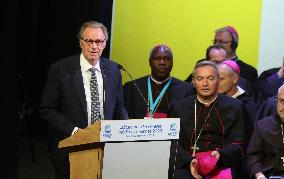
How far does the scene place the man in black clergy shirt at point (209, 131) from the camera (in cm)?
399

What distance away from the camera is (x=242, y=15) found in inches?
248

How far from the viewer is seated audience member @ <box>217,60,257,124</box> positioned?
4.67 meters

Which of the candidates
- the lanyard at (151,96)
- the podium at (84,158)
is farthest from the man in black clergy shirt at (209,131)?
the podium at (84,158)

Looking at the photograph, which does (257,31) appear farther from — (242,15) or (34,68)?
(34,68)

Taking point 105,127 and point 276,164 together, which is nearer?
point 105,127

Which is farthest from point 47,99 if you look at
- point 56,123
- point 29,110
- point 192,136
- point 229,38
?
point 29,110

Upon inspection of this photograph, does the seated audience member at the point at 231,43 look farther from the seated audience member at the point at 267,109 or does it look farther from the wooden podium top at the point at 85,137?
the wooden podium top at the point at 85,137

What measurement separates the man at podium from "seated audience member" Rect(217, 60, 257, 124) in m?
1.25

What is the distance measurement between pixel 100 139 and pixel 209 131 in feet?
4.55

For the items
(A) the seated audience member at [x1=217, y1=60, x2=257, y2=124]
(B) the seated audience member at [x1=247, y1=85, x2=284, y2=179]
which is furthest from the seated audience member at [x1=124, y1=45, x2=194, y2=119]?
(B) the seated audience member at [x1=247, y1=85, x2=284, y2=179]

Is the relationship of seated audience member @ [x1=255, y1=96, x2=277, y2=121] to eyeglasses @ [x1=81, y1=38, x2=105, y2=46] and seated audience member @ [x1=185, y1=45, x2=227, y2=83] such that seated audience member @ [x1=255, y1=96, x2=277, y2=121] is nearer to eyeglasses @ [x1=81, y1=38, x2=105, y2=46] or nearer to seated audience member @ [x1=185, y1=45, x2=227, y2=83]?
seated audience member @ [x1=185, y1=45, x2=227, y2=83]

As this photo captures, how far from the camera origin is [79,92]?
12.0ft

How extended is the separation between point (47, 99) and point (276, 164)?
5.81ft

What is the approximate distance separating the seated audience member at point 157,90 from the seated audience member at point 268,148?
981 mm
